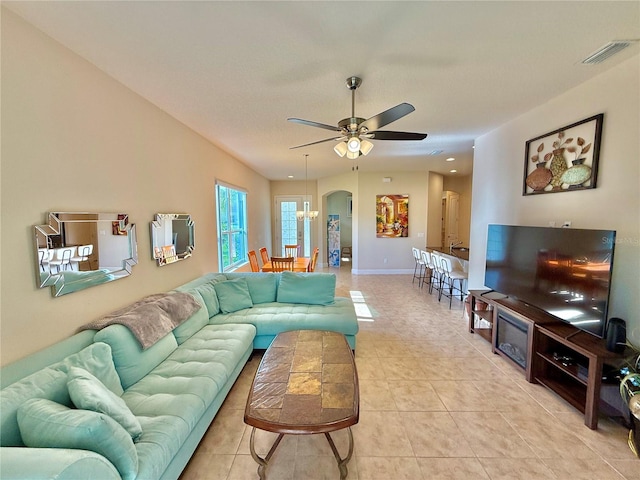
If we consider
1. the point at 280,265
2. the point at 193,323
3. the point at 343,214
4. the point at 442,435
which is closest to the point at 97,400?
the point at 193,323

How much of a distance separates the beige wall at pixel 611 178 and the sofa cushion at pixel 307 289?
2470mm

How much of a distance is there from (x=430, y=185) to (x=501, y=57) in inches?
216

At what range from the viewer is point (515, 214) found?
3311 mm

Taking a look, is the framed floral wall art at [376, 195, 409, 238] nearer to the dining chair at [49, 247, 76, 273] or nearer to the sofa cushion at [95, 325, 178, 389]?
the sofa cushion at [95, 325, 178, 389]

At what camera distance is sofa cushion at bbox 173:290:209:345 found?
2.42 m

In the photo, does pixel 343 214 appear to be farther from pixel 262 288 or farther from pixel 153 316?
pixel 153 316

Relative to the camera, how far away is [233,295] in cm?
326

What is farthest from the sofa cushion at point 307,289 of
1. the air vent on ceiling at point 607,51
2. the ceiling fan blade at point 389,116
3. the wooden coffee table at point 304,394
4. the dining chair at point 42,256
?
the air vent on ceiling at point 607,51

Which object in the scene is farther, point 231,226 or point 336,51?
point 231,226

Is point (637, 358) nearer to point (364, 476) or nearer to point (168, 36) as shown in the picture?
point (364, 476)

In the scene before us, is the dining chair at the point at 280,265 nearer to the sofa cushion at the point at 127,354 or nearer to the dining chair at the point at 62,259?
the sofa cushion at the point at 127,354

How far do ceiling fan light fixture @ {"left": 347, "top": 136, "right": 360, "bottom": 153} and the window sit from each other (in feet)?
9.34

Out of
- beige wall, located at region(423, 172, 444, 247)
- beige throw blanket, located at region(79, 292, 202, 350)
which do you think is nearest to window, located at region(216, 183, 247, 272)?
beige throw blanket, located at region(79, 292, 202, 350)

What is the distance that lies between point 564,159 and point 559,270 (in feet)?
3.62
